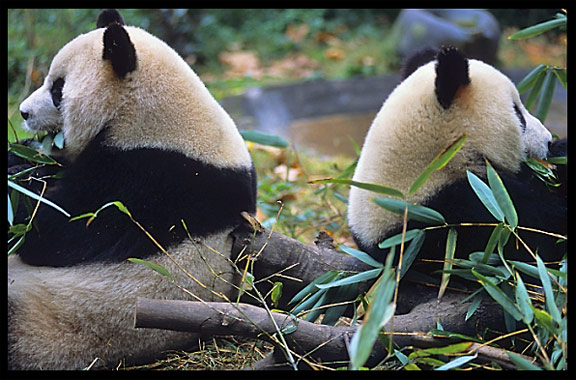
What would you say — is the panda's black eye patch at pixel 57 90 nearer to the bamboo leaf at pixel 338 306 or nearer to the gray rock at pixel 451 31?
the bamboo leaf at pixel 338 306

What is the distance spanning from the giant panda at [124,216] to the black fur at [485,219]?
0.64 m

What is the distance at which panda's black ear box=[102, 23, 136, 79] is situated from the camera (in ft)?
7.54

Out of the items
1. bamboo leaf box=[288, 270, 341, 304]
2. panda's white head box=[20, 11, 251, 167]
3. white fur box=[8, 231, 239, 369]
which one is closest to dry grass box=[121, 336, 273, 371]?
white fur box=[8, 231, 239, 369]

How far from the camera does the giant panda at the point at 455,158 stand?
225 centimetres

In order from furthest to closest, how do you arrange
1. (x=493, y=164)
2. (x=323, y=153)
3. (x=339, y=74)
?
(x=339, y=74) → (x=323, y=153) → (x=493, y=164)

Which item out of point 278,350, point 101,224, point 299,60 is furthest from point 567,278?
point 299,60

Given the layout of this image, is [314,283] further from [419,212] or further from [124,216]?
[124,216]

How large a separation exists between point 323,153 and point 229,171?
2771mm

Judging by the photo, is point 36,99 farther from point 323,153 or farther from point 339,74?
point 339,74

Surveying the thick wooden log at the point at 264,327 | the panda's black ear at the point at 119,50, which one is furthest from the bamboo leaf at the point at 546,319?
the panda's black ear at the point at 119,50

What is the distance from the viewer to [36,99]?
2506 mm

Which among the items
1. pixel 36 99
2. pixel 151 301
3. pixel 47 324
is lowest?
pixel 47 324

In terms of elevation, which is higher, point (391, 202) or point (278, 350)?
point (391, 202)
